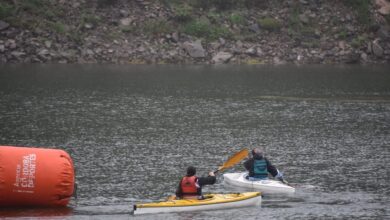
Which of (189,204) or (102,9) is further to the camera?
(102,9)

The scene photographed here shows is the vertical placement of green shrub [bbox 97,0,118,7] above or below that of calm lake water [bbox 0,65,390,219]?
above

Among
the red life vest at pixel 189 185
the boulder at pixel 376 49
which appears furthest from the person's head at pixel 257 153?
the boulder at pixel 376 49

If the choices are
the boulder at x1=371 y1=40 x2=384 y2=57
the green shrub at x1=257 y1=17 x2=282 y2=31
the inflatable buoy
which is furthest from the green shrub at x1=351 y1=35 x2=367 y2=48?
the inflatable buoy

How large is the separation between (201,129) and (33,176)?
2438 centimetres

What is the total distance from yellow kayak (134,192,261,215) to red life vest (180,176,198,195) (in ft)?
1.38

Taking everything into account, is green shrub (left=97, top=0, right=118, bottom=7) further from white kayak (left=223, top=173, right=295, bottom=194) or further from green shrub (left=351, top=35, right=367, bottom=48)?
white kayak (left=223, top=173, right=295, bottom=194)

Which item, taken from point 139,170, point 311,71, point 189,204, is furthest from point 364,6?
point 189,204

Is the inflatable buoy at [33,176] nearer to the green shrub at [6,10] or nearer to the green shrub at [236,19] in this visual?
the green shrub at [6,10]

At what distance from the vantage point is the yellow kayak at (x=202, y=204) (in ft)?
97.6

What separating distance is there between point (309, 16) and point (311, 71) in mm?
16683

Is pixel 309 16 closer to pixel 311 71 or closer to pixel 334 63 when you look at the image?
pixel 334 63

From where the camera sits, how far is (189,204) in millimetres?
30375

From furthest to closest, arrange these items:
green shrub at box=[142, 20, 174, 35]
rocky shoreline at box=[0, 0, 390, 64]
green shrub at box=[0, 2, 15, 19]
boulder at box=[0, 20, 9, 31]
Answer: green shrub at box=[142, 20, 174, 35], rocky shoreline at box=[0, 0, 390, 64], green shrub at box=[0, 2, 15, 19], boulder at box=[0, 20, 9, 31]

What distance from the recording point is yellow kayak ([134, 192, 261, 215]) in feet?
97.6
